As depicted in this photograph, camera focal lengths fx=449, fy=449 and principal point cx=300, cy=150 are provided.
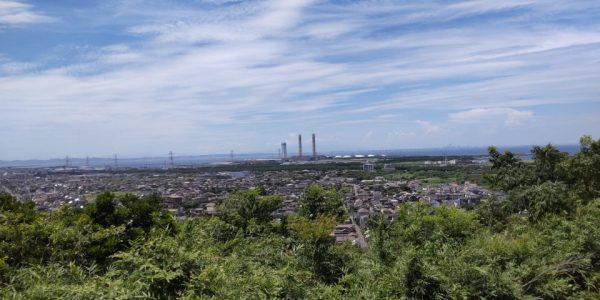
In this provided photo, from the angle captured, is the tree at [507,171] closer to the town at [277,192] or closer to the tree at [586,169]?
the tree at [586,169]

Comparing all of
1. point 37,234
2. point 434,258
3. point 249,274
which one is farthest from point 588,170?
point 37,234

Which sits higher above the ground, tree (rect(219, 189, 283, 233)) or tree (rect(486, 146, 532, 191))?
tree (rect(486, 146, 532, 191))

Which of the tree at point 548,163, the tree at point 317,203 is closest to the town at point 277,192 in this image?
the tree at point 317,203

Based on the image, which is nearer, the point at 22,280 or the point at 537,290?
the point at 22,280

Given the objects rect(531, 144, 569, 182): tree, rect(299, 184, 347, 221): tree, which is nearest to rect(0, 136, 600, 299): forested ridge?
rect(299, 184, 347, 221): tree

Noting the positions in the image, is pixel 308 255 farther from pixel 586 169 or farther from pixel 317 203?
pixel 586 169

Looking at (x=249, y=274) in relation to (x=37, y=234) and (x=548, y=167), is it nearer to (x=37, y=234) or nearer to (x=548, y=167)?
(x=37, y=234)

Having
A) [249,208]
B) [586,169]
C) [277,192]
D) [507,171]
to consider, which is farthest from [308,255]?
[277,192]

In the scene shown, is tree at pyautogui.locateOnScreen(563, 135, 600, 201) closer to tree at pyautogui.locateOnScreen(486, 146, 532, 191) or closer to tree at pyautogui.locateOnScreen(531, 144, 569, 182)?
tree at pyautogui.locateOnScreen(531, 144, 569, 182)

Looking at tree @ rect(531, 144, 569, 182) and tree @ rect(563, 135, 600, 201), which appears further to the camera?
tree @ rect(531, 144, 569, 182)
